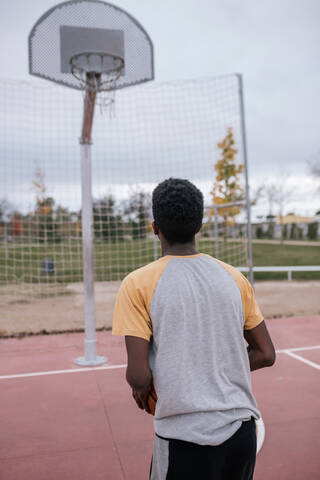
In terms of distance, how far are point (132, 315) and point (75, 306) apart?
9645 mm

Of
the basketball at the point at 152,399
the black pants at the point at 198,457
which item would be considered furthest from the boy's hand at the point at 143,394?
the black pants at the point at 198,457

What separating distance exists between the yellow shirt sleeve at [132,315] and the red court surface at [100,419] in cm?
208

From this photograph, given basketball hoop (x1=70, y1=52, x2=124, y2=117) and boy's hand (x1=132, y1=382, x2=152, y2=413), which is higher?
basketball hoop (x1=70, y1=52, x2=124, y2=117)

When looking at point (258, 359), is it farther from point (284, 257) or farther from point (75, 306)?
point (284, 257)

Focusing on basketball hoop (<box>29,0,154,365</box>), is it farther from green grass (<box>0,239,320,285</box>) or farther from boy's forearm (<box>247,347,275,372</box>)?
green grass (<box>0,239,320,285</box>)

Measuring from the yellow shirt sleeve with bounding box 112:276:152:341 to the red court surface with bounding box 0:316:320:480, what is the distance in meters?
2.08

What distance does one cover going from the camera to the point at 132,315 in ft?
4.84

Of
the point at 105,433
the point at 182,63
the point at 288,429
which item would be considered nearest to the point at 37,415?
the point at 105,433

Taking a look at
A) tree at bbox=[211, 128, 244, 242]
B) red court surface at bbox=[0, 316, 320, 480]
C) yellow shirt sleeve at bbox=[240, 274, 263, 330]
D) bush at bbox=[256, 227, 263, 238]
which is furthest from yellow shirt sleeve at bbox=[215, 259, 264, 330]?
bush at bbox=[256, 227, 263, 238]

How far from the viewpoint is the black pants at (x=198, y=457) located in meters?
1.47

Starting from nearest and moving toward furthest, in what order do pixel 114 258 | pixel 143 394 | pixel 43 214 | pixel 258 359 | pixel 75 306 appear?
1. pixel 143 394
2. pixel 258 359
3. pixel 43 214
4. pixel 75 306
5. pixel 114 258

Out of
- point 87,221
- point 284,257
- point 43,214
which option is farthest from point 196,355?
point 284,257

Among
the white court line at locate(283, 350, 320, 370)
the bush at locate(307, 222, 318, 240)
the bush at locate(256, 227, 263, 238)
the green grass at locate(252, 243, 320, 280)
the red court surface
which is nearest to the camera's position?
the red court surface

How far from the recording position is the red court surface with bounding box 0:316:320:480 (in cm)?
323
